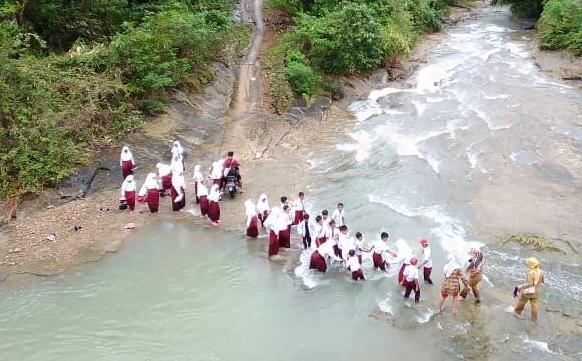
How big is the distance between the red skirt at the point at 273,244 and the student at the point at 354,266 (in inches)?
73.4

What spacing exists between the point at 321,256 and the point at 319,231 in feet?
2.24

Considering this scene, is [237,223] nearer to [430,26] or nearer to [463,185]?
[463,185]

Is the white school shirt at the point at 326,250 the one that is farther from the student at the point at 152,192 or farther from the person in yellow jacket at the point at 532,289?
the student at the point at 152,192

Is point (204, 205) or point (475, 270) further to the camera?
point (204, 205)

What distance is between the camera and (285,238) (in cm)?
1495

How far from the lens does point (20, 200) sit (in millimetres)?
16469

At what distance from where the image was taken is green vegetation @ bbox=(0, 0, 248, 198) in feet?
57.2

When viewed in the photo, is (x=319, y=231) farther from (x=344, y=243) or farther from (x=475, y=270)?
(x=475, y=270)

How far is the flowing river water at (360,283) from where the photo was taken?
11.8 metres

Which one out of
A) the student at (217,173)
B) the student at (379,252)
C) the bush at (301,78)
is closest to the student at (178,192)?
the student at (217,173)

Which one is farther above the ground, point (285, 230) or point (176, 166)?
point (176, 166)

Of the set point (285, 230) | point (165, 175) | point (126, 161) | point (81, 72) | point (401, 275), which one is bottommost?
point (401, 275)

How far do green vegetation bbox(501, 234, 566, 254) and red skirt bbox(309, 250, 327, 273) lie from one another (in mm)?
4520

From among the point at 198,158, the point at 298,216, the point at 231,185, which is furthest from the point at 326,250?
the point at 198,158
